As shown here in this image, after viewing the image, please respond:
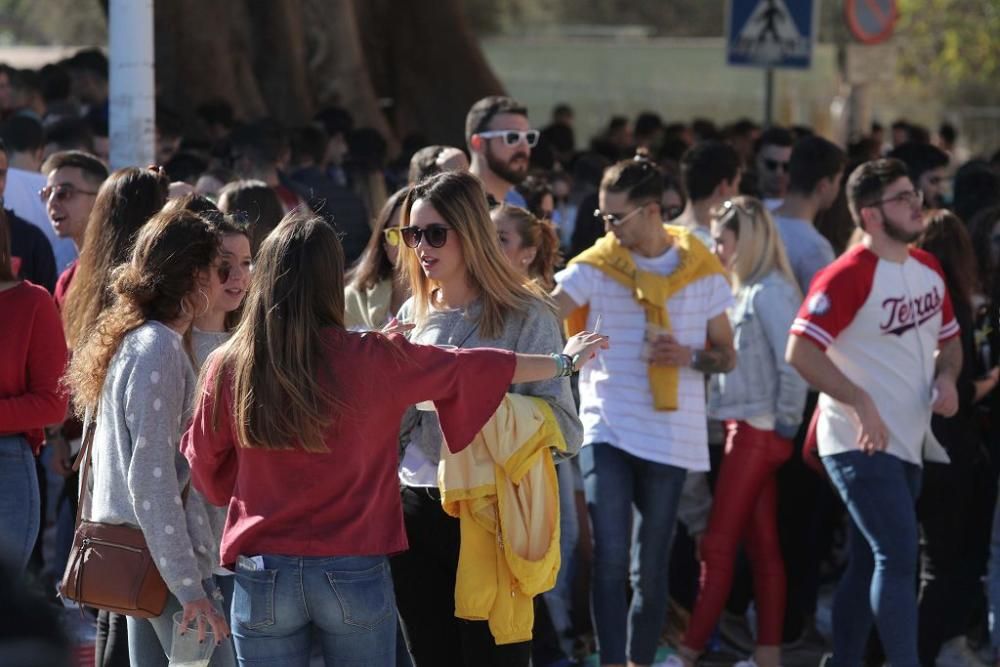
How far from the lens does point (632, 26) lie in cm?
5028

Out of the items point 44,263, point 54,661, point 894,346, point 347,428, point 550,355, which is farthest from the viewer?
point 44,263

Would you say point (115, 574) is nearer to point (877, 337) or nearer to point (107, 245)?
point (107, 245)

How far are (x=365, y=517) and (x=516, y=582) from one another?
797mm

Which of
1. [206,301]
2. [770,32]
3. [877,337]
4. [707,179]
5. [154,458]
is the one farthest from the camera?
[770,32]

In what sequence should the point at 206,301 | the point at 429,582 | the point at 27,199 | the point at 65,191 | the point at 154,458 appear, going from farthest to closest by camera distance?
the point at 27,199, the point at 65,191, the point at 429,582, the point at 206,301, the point at 154,458

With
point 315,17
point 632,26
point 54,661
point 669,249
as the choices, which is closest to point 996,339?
point 669,249

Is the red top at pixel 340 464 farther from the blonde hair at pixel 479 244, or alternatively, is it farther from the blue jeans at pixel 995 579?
the blue jeans at pixel 995 579

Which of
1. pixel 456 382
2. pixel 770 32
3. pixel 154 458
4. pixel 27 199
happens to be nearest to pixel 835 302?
pixel 456 382

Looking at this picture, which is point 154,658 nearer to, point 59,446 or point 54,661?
point 59,446

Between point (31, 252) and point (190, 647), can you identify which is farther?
point (31, 252)

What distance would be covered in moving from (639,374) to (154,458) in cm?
232

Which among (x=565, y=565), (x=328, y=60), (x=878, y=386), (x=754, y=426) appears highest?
(x=328, y=60)

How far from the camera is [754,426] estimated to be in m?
6.45

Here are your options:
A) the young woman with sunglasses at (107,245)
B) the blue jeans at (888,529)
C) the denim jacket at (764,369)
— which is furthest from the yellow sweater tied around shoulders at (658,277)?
the young woman with sunglasses at (107,245)
